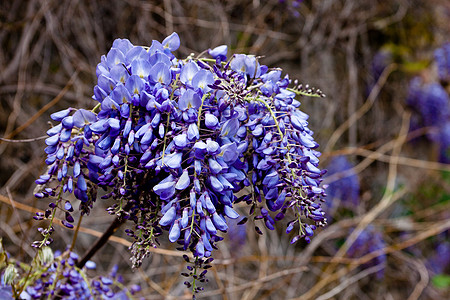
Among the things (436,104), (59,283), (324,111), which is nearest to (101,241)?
(59,283)

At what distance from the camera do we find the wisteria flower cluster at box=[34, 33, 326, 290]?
0.62m

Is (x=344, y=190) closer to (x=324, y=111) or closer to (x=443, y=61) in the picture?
(x=324, y=111)

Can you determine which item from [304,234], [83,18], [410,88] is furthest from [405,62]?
[304,234]

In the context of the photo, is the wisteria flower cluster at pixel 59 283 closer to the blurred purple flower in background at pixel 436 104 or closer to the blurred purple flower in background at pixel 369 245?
the blurred purple flower in background at pixel 369 245

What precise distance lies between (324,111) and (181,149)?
2.27 metres

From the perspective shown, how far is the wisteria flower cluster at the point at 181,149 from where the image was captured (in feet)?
2.02

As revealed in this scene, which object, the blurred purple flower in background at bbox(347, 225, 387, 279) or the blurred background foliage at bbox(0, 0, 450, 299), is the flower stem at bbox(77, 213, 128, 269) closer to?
the blurred background foliage at bbox(0, 0, 450, 299)

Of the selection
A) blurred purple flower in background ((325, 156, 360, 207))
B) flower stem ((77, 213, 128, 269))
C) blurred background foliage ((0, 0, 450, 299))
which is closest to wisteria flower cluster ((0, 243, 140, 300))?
flower stem ((77, 213, 128, 269))

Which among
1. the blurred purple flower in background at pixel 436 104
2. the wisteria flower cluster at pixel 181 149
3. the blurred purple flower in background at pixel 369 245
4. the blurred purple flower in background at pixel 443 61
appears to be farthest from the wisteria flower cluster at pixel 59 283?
the blurred purple flower in background at pixel 443 61

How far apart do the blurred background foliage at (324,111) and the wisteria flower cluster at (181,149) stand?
99 centimetres

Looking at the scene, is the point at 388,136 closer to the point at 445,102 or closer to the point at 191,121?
the point at 445,102

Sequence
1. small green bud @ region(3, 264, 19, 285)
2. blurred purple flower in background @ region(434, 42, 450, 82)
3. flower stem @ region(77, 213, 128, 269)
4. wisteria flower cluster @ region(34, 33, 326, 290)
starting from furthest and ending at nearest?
blurred purple flower in background @ region(434, 42, 450, 82) → flower stem @ region(77, 213, 128, 269) → small green bud @ region(3, 264, 19, 285) → wisteria flower cluster @ region(34, 33, 326, 290)

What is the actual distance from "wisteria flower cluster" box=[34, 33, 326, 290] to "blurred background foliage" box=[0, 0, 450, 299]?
0.99 metres

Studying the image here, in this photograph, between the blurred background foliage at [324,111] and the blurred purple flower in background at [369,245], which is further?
the blurred purple flower in background at [369,245]
